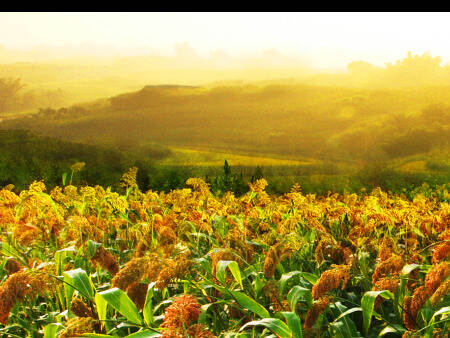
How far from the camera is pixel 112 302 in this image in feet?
4.03

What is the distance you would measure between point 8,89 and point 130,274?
1224 centimetres

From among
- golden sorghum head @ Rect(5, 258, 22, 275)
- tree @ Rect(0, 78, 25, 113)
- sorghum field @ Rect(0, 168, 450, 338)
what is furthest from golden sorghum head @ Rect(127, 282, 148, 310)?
tree @ Rect(0, 78, 25, 113)

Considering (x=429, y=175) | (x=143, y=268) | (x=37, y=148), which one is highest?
(x=143, y=268)

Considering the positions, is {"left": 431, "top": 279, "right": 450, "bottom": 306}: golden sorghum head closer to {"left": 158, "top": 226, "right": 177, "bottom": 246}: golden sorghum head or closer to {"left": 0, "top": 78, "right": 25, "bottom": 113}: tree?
{"left": 158, "top": 226, "right": 177, "bottom": 246}: golden sorghum head

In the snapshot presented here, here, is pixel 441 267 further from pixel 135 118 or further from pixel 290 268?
pixel 135 118

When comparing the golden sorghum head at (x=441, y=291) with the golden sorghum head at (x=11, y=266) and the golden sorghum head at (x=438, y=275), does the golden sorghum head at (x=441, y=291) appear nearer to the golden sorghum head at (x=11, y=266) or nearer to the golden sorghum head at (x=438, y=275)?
the golden sorghum head at (x=438, y=275)

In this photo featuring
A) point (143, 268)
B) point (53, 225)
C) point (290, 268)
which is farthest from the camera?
point (53, 225)

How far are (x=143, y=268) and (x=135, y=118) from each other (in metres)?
11.3

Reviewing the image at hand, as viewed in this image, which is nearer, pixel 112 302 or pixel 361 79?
pixel 112 302

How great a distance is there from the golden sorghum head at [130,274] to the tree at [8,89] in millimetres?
12148

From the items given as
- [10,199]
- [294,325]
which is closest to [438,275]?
[294,325]

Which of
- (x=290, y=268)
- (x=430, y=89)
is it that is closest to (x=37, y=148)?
(x=290, y=268)

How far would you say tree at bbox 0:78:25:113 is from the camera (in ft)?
40.0

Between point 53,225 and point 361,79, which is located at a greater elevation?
point 361,79
